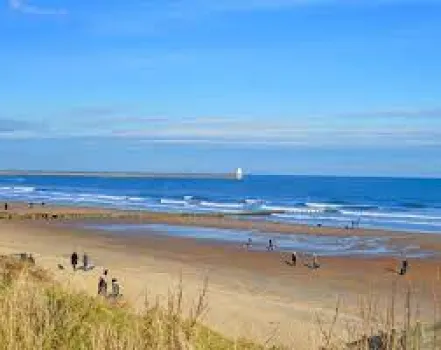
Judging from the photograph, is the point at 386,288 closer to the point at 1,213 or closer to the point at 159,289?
the point at 159,289

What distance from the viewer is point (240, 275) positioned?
31172 mm

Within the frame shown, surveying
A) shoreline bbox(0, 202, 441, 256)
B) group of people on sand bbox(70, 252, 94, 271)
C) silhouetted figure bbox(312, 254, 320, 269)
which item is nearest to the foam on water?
shoreline bbox(0, 202, 441, 256)

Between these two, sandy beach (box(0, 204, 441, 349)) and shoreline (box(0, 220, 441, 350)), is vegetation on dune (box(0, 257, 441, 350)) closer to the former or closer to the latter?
sandy beach (box(0, 204, 441, 349))

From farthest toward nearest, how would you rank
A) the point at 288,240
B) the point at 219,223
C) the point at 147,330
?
1. the point at 219,223
2. the point at 288,240
3. the point at 147,330

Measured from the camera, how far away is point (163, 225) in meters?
57.3

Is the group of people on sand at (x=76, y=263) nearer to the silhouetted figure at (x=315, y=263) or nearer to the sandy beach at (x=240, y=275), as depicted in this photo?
the sandy beach at (x=240, y=275)

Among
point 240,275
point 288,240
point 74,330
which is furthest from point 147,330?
point 288,240

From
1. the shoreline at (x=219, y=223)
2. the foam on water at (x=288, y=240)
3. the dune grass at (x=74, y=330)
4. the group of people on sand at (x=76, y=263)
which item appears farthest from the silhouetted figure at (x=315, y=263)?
the dune grass at (x=74, y=330)

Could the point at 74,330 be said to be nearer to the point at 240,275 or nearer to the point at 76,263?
the point at 76,263

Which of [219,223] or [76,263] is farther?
[219,223]

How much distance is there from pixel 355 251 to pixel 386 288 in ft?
39.9

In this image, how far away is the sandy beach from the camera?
20000 millimetres

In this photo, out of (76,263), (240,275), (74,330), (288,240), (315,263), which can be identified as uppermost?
(74,330)

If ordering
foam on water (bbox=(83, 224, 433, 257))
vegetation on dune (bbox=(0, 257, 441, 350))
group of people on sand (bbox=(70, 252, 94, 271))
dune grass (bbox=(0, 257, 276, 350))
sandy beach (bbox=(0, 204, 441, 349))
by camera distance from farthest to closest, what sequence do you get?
foam on water (bbox=(83, 224, 433, 257)) < group of people on sand (bbox=(70, 252, 94, 271)) < sandy beach (bbox=(0, 204, 441, 349)) < dune grass (bbox=(0, 257, 276, 350)) < vegetation on dune (bbox=(0, 257, 441, 350))
